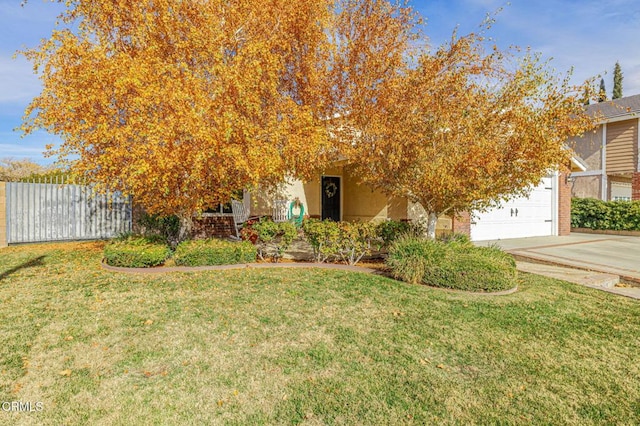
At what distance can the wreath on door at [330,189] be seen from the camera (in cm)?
1443

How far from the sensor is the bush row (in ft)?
23.6

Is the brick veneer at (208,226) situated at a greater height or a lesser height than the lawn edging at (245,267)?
greater

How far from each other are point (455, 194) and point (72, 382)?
Result: 6.05m

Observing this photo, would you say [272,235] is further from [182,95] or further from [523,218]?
[523,218]

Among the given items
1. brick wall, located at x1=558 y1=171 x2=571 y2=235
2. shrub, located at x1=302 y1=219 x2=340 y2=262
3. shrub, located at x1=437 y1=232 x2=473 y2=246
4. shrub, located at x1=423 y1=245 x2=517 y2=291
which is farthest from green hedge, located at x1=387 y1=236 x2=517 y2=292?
brick wall, located at x1=558 y1=171 x2=571 y2=235

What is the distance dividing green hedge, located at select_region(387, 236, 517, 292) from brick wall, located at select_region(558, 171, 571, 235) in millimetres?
8839

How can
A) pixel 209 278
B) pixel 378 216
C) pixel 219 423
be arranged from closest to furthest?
1. pixel 219 423
2. pixel 209 278
3. pixel 378 216

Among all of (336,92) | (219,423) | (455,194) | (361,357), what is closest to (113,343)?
(219,423)

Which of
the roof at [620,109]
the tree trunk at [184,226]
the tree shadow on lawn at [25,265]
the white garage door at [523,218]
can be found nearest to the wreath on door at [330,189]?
the white garage door at [523,218]

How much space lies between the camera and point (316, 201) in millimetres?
13758

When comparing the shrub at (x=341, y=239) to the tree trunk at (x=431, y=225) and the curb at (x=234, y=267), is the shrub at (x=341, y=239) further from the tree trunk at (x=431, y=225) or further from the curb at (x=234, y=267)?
the tree trunk at (x=431, y=225)

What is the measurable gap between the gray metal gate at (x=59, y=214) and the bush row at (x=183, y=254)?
3.46 metres

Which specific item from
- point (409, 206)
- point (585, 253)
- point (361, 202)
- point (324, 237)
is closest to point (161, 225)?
point (324, 237)

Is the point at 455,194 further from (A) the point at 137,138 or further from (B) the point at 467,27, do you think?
(A) the point at 137,138
